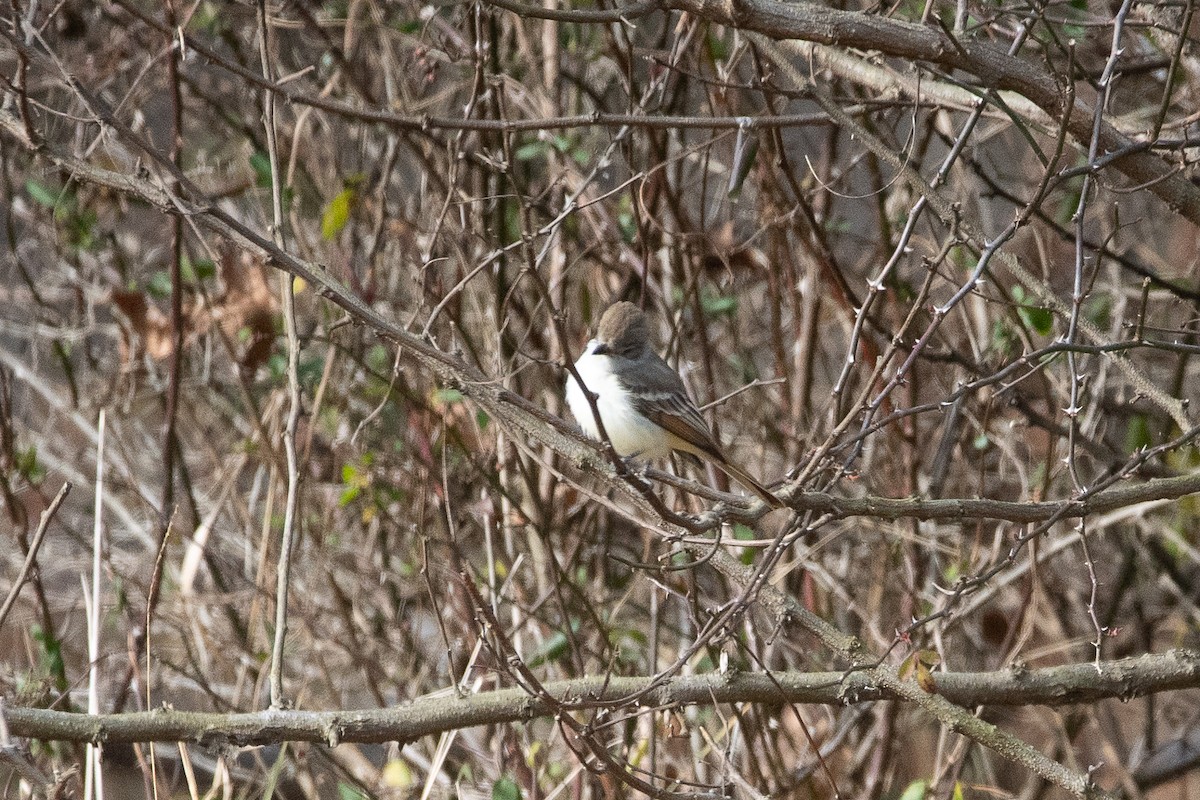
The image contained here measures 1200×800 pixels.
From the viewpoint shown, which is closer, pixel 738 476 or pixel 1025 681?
pixel 1025 681

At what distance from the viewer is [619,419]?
14.6 ft

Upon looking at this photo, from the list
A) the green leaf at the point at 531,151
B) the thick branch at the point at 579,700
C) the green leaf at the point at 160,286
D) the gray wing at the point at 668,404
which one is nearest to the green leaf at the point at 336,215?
the green leaf at the point at 531,151

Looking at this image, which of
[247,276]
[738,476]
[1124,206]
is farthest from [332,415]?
[1124,206]

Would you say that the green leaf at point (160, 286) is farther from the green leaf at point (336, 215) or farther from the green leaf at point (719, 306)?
the green leaf at point (719, 306)

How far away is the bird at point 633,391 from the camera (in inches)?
169

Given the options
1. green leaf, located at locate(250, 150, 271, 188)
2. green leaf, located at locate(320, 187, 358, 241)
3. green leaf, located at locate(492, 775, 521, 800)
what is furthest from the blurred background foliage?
green leaf, located at locate(492, 775, 521, 800)

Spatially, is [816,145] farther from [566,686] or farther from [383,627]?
[566,686]

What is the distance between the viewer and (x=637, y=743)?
454 centimetres

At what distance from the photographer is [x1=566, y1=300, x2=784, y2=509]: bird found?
4285mm

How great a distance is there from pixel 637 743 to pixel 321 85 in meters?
3.19

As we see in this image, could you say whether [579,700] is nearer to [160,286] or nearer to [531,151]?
[531,151]

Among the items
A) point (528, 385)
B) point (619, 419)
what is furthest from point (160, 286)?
point (619, 419)

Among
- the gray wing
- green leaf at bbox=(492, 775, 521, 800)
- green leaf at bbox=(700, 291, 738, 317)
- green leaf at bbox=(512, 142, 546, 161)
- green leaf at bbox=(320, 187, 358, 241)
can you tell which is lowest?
green leaf at bbox=(492, 775, 521, 800)

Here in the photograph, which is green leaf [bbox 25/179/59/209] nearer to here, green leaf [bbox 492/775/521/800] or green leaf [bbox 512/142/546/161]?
green leaf [bbox 512/142/546/161]
